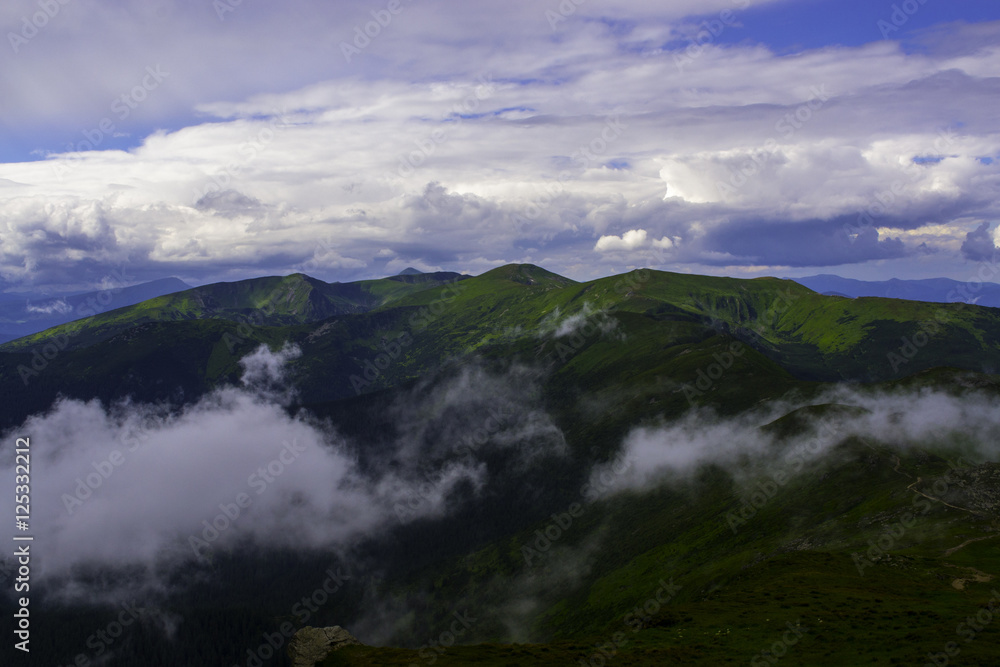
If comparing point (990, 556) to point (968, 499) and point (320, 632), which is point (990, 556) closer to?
point (968, 499)

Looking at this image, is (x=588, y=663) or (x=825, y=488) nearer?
(x=588, y=663)

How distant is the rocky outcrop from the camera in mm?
112562

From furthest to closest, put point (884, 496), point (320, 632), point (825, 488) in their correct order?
point (825, 488)
point (884, 496)
point (320, 632)

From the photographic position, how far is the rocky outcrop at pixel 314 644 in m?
113

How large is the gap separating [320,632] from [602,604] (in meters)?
110

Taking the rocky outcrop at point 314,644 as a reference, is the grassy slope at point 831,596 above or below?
above

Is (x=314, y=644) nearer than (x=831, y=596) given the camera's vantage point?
No

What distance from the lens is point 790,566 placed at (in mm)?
110250

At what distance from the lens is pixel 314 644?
115m

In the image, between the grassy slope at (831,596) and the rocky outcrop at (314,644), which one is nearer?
the grassy slope at (831,596)

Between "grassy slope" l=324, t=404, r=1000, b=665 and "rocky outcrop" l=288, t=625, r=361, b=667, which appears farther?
"rocky outcrop" l=288, t=625, r=361, b=667

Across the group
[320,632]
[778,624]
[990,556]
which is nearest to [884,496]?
[990,556]

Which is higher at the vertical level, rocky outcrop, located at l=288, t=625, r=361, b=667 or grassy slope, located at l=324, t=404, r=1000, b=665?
grassy slope, located at l=324, t=404, r=1000, b=665

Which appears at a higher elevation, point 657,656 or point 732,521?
point 657,656
